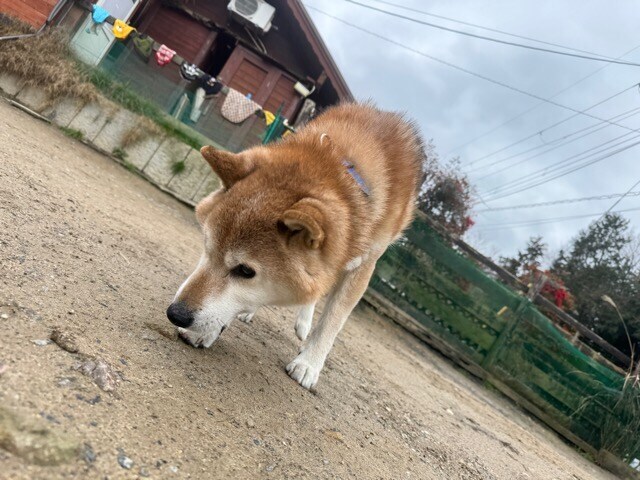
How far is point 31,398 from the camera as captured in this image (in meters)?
1.15

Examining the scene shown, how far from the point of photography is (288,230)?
6.44 ft

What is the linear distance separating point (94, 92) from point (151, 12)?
7.39m

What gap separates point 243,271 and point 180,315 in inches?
12.7

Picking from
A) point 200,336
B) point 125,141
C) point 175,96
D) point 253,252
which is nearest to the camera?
point 253,252

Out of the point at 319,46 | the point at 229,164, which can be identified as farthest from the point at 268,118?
the point at 229,164

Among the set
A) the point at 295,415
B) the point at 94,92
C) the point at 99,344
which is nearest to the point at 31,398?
the point at 99,344

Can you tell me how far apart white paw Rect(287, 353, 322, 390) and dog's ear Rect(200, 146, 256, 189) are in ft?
3.38

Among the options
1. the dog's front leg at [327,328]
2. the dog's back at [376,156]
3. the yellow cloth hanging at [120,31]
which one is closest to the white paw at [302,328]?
A: the dog's front leg at [327,328]

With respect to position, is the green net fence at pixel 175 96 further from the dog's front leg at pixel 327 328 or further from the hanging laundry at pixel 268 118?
the dog's front leg at pixel 327 328

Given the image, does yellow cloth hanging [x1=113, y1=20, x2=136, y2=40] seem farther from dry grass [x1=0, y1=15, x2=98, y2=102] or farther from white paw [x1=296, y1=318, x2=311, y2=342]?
white paw [x1=296, y1=318, x2=311, y2=342]

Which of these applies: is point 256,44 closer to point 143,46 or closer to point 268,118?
point 143,46

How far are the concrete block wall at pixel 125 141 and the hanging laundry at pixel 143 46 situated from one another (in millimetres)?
1860

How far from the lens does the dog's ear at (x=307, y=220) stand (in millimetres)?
1800

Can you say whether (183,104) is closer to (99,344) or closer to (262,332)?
(262,332)
